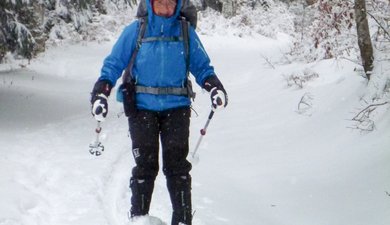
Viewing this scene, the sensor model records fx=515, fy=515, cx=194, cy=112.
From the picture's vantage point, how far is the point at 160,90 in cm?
378

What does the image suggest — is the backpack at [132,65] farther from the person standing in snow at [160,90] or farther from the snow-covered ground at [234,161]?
the snow-covered ground at [234,161]

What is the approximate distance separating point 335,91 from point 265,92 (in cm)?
263

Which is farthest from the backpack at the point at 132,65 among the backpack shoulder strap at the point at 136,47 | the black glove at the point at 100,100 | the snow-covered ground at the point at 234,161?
the snow-covered ground at the point at 234,161

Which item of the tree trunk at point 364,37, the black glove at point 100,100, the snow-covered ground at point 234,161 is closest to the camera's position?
the black glove at point 100,100

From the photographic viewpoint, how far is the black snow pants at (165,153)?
12.6 ft

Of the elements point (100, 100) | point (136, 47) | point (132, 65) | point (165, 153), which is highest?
point (136, 47)

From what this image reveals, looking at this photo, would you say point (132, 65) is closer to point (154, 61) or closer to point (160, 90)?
point (154, 61)

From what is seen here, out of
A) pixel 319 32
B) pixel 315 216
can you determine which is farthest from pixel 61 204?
pixel 319 32

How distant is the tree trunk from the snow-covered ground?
1.82ft

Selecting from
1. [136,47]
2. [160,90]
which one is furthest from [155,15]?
[160,90]

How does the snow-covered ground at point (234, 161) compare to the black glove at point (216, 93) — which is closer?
the black glove at point (216, 93)

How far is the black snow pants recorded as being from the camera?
12.6ft

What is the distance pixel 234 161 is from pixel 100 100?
3.33 metres

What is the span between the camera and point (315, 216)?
4.84 metres
